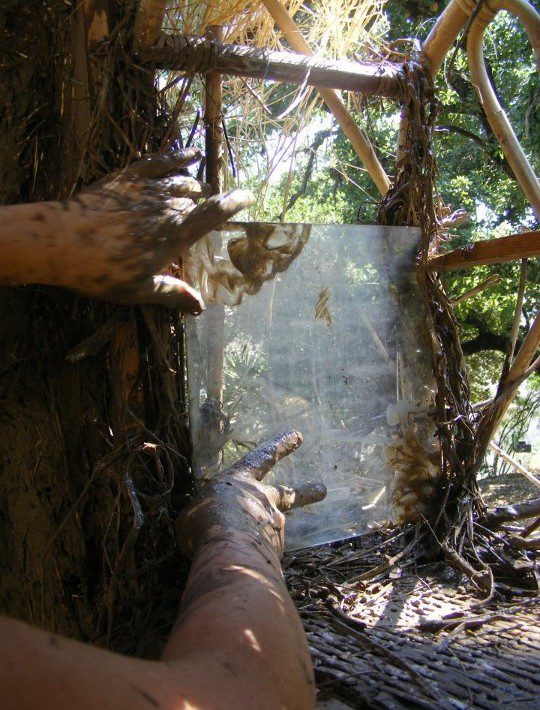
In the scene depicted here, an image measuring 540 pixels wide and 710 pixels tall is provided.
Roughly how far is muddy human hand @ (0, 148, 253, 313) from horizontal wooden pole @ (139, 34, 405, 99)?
1.56 feet

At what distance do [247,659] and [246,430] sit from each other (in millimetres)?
1122

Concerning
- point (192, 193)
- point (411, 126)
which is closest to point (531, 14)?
point (411, 126)

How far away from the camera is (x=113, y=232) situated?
133 cm

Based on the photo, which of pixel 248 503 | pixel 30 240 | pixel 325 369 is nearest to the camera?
pixel 30 240

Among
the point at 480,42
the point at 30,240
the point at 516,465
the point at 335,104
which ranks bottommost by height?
the point at 516,465

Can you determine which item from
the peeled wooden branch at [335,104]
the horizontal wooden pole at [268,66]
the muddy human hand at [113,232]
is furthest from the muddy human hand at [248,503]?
the peeled wooden branch at [335,104]

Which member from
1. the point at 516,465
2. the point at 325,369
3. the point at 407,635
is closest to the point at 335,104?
the point at 325,369

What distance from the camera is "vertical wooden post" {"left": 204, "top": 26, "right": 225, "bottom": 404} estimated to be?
1924 millimetres

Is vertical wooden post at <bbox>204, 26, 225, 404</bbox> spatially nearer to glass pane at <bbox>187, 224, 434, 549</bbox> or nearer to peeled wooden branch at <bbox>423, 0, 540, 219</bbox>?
glass pane at <bbox>187, 224, 434, 549</bbox>

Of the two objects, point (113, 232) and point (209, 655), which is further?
point (113, 232)

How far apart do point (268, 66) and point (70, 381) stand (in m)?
1.11

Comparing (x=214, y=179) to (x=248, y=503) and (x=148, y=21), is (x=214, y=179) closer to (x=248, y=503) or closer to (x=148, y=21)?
(x=148, y=21)

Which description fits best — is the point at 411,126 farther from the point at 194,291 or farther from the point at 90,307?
the point at 90,307

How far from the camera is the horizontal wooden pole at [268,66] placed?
1866mm
